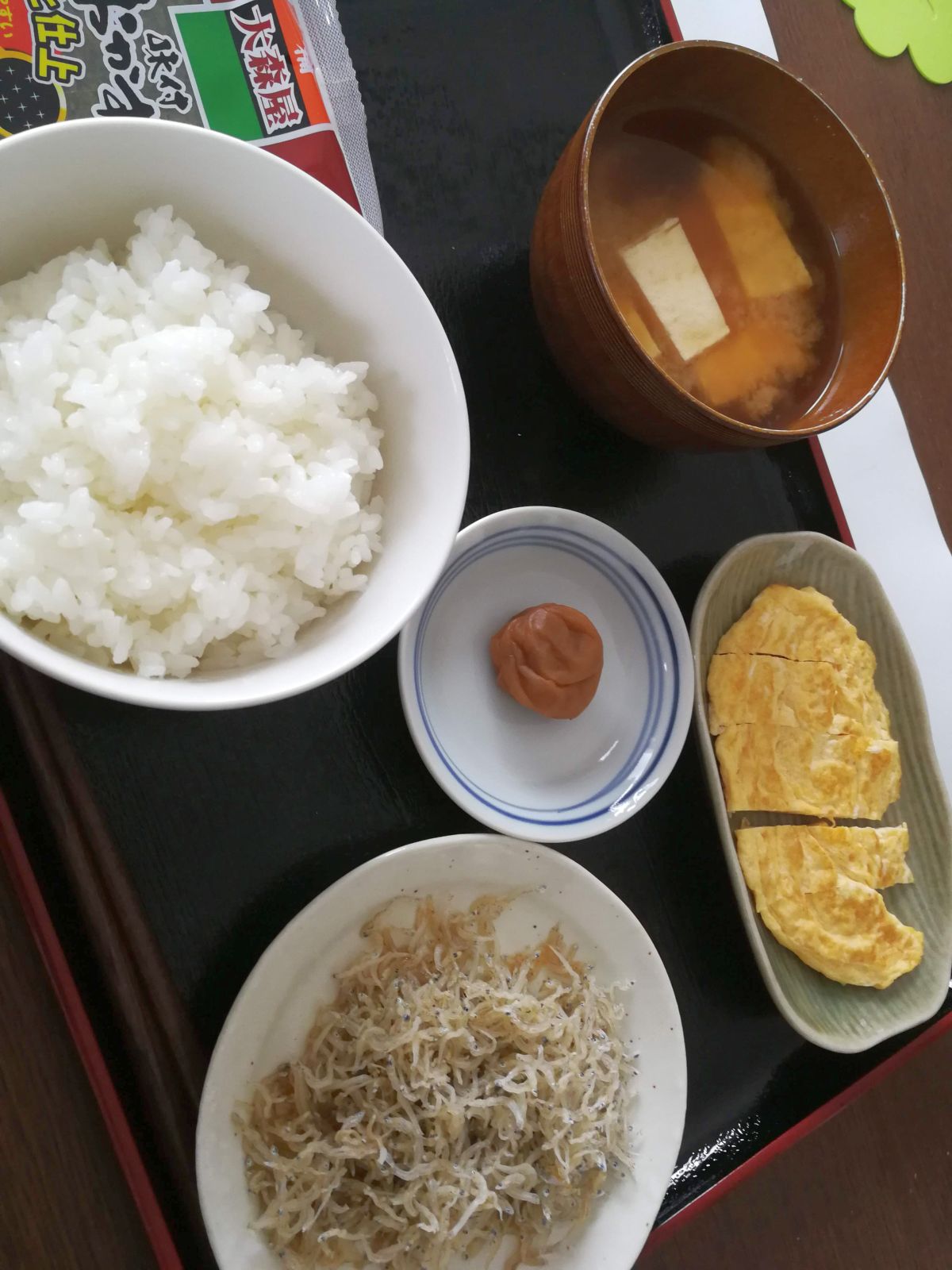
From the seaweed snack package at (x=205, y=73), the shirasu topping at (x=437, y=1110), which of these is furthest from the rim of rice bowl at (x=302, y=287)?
the shirasu topping at (x=437, y=1110)

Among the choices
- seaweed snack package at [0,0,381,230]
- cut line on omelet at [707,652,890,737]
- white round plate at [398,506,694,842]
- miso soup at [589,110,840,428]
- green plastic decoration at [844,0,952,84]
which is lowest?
cut line on omelet at [707,652,890,737]

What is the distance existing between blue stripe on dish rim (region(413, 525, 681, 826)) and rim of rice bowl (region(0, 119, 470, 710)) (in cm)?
29

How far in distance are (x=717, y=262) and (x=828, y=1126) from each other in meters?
1.76

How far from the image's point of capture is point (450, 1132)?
4.45 feet

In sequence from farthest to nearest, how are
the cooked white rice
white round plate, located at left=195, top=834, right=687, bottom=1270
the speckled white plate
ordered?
the speckled white plate, white round plate, located at left=195, top=834, right=687, bottom=1270, the cooked white rice

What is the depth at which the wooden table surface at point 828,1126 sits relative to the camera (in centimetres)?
134

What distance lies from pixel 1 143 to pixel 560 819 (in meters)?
1.22

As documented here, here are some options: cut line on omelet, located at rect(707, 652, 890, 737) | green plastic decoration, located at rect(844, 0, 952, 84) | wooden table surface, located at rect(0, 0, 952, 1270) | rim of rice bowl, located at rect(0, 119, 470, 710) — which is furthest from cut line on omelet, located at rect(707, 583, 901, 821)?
green plastic decoration, located at rect(844, 0, 952, 84)

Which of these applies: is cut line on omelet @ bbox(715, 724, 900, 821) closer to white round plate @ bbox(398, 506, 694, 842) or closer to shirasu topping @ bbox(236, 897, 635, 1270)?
white round plate @ bbox(398, 506, 694, 842)

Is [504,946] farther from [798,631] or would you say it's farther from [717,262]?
[717,262]

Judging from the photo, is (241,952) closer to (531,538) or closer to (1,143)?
(531,538)

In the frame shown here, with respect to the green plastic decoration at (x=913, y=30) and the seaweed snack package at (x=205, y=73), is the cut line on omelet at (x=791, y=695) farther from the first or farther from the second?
the green plastic decoration at (x=913, y=30)

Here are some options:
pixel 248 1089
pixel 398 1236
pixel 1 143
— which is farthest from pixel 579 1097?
pixel 1 143

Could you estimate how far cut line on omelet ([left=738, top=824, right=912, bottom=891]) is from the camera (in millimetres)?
1696
